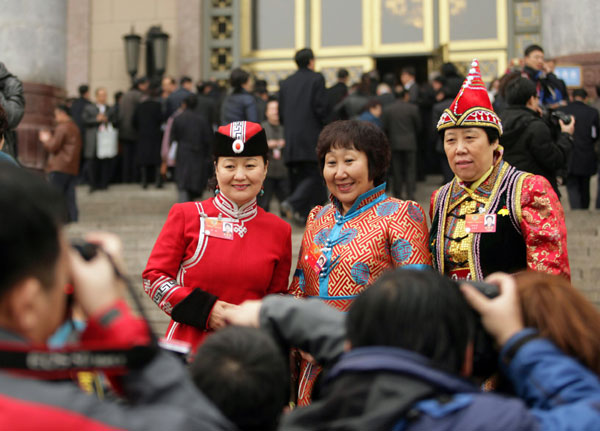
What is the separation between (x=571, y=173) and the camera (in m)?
9.96

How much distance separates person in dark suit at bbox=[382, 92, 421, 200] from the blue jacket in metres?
8.77

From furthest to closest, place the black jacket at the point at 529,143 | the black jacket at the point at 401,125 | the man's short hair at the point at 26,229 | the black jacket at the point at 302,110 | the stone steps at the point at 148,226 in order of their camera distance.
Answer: the black jacket at the point at 401,125
the black jacket at the point at 302,110
the stone steps at the point at 148,226
the black jacket at the point at 529,143
the man's short hair at the point at 26,229

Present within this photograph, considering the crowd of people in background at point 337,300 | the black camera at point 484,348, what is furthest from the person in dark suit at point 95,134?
the black camera at point 484,348

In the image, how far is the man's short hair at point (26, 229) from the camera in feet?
4.52

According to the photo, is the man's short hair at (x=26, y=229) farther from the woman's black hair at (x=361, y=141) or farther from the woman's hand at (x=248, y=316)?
the woman's black hair at (x=361, y=141)

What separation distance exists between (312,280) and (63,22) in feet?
32.9

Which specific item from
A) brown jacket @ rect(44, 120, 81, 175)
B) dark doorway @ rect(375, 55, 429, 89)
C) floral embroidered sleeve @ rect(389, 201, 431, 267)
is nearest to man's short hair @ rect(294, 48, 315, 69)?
brown jacket @ rect(44, 120, 81, 175)

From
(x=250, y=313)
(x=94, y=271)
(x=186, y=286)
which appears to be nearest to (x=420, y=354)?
(x=250, y=313)

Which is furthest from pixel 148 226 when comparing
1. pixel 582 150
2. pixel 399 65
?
pixel 399 65

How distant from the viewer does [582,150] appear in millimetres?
9906

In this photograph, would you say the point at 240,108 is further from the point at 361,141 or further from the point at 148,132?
the point at 361,141

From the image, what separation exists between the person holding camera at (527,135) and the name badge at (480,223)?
240cm

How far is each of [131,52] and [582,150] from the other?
Result: 8606 millimetres

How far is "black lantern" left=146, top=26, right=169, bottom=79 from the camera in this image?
14961 mm
